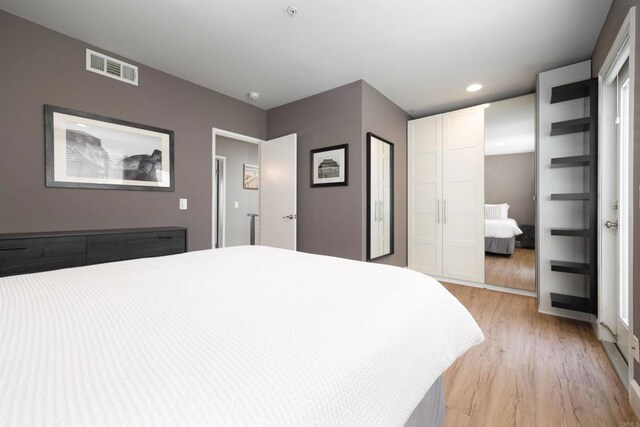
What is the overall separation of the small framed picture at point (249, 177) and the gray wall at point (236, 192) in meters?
0.06

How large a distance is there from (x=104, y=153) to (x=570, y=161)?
423 centimetres

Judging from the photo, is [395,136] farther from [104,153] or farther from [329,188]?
[104,153]

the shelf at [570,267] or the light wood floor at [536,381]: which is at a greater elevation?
the shelf at [570,267]

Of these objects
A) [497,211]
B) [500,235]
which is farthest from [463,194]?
[500,235]

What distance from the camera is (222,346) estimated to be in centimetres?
57

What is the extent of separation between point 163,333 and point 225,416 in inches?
→ 13.0

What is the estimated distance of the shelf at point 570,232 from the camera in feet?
7.62

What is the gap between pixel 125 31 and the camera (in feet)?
7.16

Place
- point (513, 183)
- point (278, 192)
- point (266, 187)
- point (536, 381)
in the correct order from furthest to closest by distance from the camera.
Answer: point (266, 187), point (278, 192), point (513, 183), point (536, 381)

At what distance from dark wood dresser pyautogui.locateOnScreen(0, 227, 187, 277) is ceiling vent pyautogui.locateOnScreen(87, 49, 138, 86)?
147 centimetres

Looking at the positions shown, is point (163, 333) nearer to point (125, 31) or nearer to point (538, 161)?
point (125, 31)

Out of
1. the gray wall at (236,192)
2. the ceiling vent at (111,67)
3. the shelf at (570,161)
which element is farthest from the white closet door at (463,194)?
the ceiling vent at (111,67)

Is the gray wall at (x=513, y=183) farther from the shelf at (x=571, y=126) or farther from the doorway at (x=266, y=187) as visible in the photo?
the doorway at (x=266, y=187)

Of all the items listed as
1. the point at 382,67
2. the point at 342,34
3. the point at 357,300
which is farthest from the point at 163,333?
the point at 382,67
